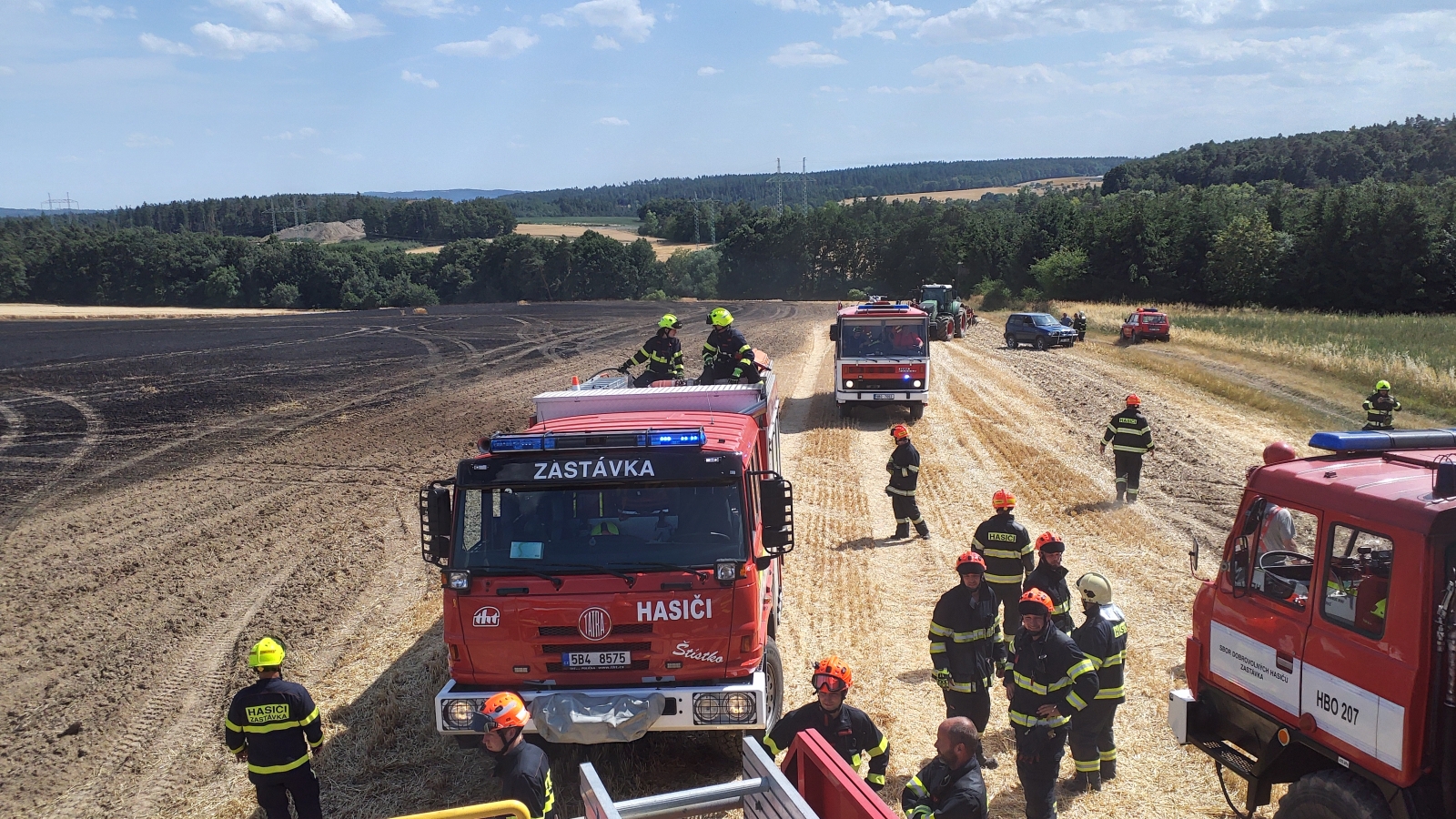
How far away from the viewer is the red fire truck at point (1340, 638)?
4695mm

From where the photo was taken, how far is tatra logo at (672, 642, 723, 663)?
6633 millimetres

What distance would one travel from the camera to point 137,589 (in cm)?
1246

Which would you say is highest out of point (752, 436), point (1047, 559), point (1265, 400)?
point (752, 436)

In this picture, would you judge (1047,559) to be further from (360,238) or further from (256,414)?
(360,238)

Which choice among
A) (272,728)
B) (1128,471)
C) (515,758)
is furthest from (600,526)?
(1128,471)

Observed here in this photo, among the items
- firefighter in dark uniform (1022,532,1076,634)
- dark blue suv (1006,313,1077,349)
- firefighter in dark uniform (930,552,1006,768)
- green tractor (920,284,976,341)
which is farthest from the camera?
green tractor (920,284,976,341)

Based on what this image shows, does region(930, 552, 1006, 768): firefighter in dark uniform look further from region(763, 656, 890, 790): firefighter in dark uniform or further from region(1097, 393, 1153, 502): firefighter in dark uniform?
region(1097, 393, 1153, 502): firefighter in dark uniform

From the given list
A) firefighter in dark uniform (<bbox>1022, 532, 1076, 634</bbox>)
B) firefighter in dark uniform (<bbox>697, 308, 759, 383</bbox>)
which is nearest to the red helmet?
firefighter in dark uniform (<bbox>1022, 532, 1076, 634</bbox>)

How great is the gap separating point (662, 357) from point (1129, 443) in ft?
23.5

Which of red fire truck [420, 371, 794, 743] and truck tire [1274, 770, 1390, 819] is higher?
red fire truck [420, 371, 794, 743]

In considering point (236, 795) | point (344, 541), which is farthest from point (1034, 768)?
point (344, 541)

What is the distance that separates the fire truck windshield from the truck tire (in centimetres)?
349

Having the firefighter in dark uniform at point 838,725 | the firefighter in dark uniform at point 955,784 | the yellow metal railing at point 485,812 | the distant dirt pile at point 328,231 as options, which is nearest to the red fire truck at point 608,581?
the firefighter in dark uniform at point 838,725

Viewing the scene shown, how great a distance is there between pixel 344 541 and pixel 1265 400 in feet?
71.0
